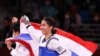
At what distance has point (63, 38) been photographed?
8969mm

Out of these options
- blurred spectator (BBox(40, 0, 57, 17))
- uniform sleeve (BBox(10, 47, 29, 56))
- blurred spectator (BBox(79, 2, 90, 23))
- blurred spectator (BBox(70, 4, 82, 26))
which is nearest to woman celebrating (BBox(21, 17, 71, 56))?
uniform sleeve (BBox(10, 47, 29, 56))

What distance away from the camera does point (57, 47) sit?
7695mm

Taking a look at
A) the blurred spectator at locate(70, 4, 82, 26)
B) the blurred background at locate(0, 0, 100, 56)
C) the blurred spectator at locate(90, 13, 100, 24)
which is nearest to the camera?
the blurred background at locate(0, 0, 100, 56)

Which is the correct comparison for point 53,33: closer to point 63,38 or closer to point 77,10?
point 63,38

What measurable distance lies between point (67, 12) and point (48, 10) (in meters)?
0.62

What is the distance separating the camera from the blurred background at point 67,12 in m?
14.2

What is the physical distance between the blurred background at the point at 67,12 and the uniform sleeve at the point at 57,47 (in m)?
5.98

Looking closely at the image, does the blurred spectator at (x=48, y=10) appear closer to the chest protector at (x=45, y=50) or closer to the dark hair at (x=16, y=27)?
the dark hair at (x=16, y=27)

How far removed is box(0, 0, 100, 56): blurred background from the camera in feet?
46.6

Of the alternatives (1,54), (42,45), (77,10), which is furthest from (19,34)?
(77,10)

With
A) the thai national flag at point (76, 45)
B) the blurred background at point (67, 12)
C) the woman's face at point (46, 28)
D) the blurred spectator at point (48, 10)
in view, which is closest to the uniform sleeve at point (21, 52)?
the thai national flag at point (76, 45)

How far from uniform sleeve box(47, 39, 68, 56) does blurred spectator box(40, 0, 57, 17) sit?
652 cm

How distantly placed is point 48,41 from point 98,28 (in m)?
7.27

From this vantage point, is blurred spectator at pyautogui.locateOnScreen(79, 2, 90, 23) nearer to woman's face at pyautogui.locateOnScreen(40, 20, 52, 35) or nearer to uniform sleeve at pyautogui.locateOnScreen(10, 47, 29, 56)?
uniform sleeve at pyautogui.locateOnScreen(10, 47, 29, 56)
